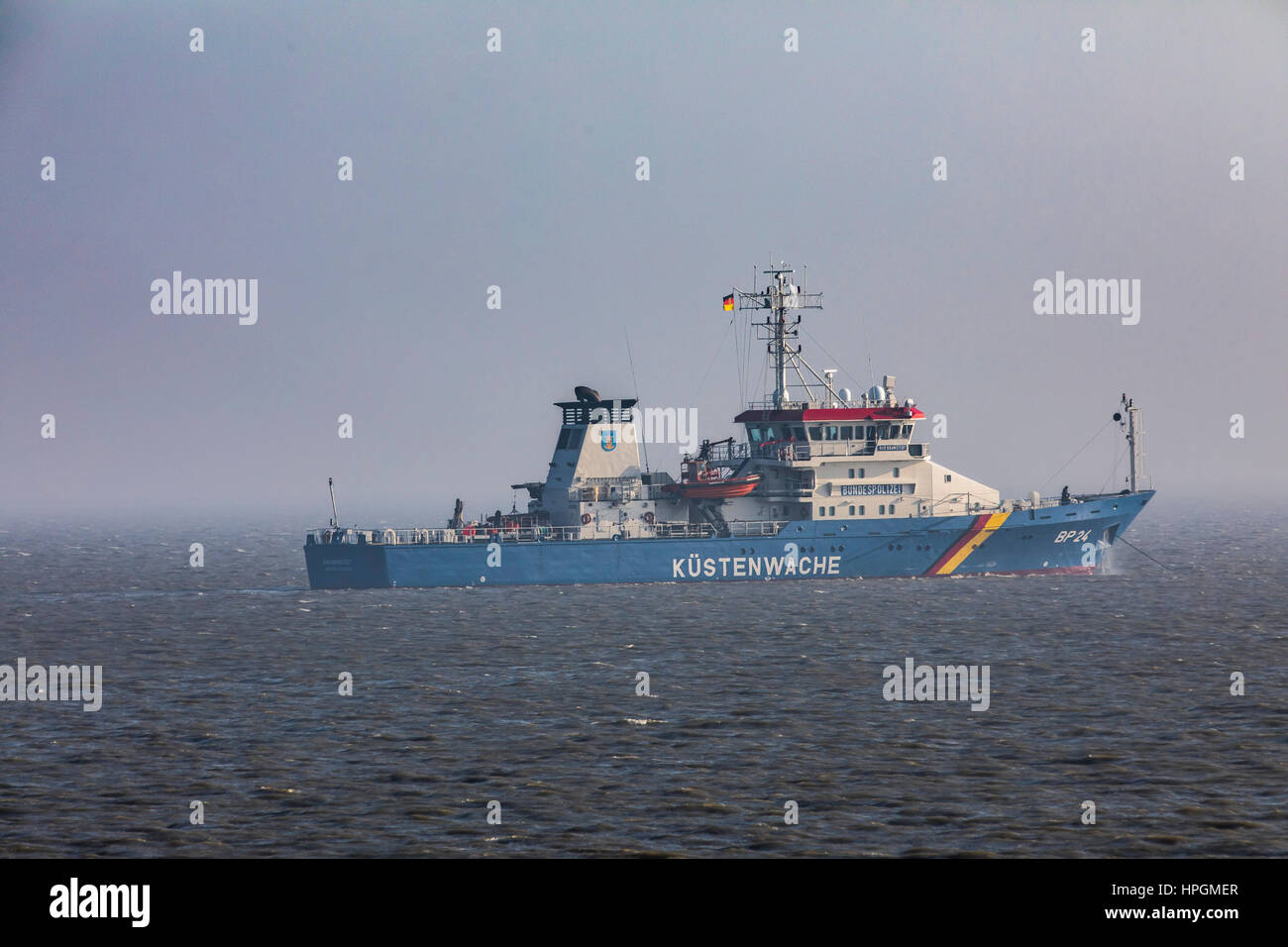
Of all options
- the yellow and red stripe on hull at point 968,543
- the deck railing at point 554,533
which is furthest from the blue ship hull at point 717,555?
the deck railing at point 554,533

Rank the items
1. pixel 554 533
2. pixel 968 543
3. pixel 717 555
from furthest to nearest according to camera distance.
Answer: pixel 554 533 → pixel 968 543 → pixel 717 555

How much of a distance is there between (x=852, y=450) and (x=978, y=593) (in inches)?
347

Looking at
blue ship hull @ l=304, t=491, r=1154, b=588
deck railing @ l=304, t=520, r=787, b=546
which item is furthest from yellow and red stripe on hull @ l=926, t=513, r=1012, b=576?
deck railing @ l=304, t=520, r=787, b=546

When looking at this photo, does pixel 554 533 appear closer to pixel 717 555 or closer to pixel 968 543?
pixel 717 555

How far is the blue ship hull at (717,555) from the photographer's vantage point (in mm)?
56656

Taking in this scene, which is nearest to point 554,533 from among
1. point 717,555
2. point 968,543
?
point 717,555

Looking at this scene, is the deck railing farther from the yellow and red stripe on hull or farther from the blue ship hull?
the yellow and red stripe on hull

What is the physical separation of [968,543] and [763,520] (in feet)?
32.3

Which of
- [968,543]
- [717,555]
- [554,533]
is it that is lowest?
[717,555]

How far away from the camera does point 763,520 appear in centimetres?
5838

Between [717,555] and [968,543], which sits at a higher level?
[968,543]
